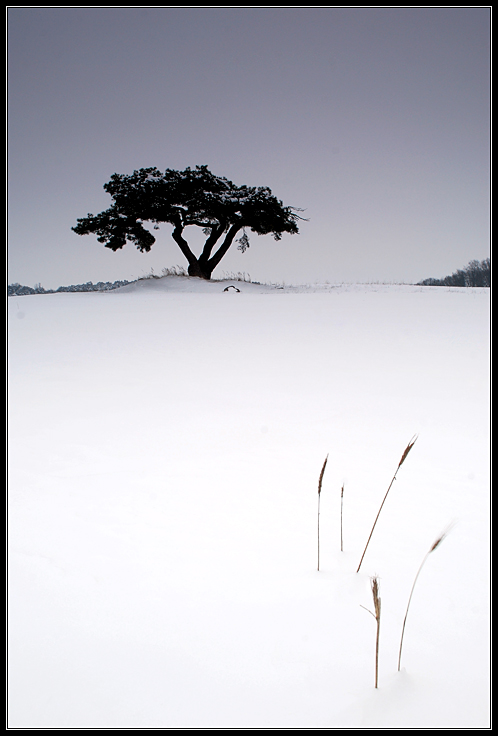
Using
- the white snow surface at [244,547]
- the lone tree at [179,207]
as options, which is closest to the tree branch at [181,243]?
the lone tree at [179,207]

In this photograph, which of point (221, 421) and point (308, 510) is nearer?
point (308, 510)

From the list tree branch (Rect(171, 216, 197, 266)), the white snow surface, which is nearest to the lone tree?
tree branch (Rect(171, 216, 197, 266))

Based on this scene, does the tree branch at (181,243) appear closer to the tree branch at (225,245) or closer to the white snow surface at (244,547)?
the tree branch at (225,245)

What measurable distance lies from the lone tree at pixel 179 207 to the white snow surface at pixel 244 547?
10.4 m

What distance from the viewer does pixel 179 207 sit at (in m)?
14.3

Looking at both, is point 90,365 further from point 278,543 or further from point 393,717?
point 393,717

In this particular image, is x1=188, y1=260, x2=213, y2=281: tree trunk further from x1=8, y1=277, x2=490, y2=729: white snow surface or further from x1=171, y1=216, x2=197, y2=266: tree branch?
x1=8, y1=277, x2=490, y2=729: white snow surface

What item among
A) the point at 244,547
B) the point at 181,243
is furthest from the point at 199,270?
the point at 244,547

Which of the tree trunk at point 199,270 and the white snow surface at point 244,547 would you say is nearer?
the white snow surface at point 244,547

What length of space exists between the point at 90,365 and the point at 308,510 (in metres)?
3.80

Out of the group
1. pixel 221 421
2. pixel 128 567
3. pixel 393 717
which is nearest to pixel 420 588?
pixel 393 717

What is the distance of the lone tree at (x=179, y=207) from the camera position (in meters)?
13.9

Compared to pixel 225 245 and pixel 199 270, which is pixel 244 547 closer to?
pixel 199 270

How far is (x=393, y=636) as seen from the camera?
51.6 inches
